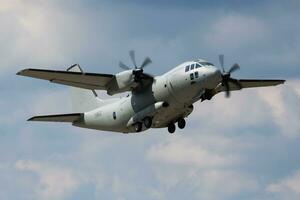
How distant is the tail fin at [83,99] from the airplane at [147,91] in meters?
2.62

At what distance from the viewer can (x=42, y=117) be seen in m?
63.2

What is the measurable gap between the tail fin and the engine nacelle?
6.85 meters

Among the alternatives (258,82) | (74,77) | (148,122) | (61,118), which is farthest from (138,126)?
(258,82)

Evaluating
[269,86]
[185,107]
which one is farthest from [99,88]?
[269,86]

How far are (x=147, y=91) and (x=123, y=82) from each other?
69.5 inches

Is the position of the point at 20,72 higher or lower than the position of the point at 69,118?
higher

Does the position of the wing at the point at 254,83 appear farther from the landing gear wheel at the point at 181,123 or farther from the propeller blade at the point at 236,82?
the landing gear wheel at the point at 181,123

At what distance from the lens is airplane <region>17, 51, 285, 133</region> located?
57969 millimetres

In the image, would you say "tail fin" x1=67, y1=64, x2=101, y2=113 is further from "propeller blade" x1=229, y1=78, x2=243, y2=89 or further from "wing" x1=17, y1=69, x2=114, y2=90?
"propeller blade" x1=229, y1=78, x2=243, y2=89

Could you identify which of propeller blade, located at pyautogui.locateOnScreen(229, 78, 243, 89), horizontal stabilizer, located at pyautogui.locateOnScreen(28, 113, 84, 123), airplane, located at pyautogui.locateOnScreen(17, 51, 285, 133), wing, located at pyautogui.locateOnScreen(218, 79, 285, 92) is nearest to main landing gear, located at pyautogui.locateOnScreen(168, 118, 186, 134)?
airplane, located at pyautogui.locateOnScreen(17, 51, 285, 133)

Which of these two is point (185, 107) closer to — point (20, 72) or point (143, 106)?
point (143, 106)

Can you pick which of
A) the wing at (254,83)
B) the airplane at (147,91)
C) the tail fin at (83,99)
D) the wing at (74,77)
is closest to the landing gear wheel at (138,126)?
the airplane at (147,91)

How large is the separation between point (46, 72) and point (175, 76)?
27.9ft

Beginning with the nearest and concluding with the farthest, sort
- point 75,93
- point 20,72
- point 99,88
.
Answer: point 20,72 < point 99,88 < point 75,93
